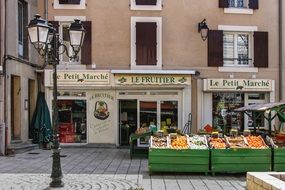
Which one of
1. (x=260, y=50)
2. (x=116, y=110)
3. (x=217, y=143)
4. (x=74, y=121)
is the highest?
(x=260, y=50)

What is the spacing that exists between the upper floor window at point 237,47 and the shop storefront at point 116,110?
2.03m

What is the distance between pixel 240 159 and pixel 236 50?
30.3 feet

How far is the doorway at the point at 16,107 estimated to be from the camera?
19188mm

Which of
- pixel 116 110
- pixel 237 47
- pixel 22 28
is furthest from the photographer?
pixel 237 47

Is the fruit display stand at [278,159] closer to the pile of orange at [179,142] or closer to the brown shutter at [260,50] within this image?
the pile of orange at [179,142]

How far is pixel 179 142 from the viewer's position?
45.6 feet

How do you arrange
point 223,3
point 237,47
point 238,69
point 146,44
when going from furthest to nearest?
point 237,47, point 223,3, point 238,69, point 146,44

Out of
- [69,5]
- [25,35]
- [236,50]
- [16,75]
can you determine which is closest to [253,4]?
[236,50]

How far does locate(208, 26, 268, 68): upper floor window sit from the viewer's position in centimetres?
2133

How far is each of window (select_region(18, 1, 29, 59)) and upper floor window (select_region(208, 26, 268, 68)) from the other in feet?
25.0

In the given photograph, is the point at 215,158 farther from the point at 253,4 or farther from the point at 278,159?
the point at 253,4

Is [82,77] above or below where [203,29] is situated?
below

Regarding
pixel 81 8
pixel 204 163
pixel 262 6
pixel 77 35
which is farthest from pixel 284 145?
pixel 81 8

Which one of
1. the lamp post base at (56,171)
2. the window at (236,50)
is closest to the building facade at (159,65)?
the window at (236,50)
